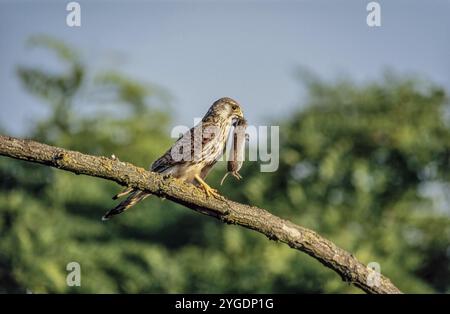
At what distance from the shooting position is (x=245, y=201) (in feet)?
60.6

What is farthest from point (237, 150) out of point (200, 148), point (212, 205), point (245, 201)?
point (245, 201)

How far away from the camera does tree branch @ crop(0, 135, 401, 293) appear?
5.43 metres

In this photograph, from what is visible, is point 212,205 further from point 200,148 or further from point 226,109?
point 226,109

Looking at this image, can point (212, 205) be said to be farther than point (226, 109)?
No

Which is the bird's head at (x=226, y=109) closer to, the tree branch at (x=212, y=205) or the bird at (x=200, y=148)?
the bird at (x=200, y=148)

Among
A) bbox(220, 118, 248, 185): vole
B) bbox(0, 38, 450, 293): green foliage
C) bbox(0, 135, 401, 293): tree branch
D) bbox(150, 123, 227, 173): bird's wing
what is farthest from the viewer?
bbox(0, 38, 450, 293): green foliage

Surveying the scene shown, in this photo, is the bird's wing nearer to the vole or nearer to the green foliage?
the vole

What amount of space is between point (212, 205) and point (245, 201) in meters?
12.7

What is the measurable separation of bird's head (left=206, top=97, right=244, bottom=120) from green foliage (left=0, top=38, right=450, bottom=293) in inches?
258

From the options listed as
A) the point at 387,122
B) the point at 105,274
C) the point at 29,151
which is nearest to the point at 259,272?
the point at 105,274

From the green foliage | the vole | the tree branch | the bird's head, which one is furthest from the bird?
the green foliage
